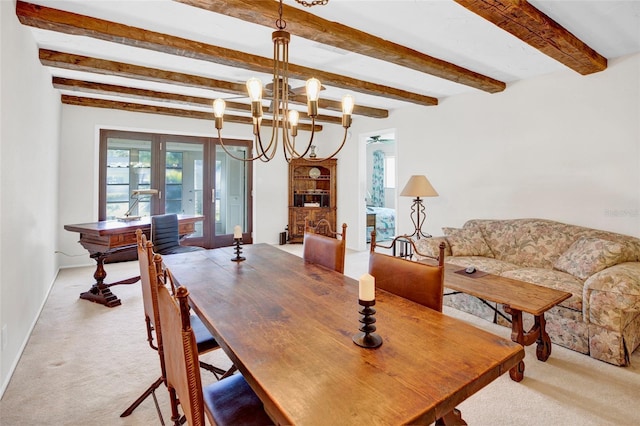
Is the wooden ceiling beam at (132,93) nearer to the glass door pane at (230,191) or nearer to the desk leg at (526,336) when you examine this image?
the glass door pane at (230,191)

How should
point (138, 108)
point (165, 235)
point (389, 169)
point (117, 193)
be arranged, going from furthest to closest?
point (389, 169) < point (117, 193) < point (138, 108) < point (165, 235)

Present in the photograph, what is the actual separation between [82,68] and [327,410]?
3.91 meters

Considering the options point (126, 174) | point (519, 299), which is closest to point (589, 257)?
point (519, 299)

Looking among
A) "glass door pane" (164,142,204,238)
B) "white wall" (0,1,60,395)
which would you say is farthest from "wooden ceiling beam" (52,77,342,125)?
"glass door pane" (164,142,204,238)

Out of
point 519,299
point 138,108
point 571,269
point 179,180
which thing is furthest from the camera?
point 179,180

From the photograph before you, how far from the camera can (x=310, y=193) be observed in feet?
22.7

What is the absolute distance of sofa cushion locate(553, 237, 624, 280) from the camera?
274 cm

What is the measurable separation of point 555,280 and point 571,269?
30 centimetres

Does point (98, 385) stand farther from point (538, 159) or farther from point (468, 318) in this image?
point (538, 159)

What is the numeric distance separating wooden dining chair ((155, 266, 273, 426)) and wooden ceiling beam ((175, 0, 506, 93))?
61.9 inches

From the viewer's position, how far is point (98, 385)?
212cm

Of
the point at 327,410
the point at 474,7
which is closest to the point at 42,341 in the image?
the point at 327,410

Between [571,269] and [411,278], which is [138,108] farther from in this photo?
[571,269]

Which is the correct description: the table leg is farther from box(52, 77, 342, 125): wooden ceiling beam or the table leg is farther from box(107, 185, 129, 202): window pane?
box(107, 185, 129, 202): window pane
